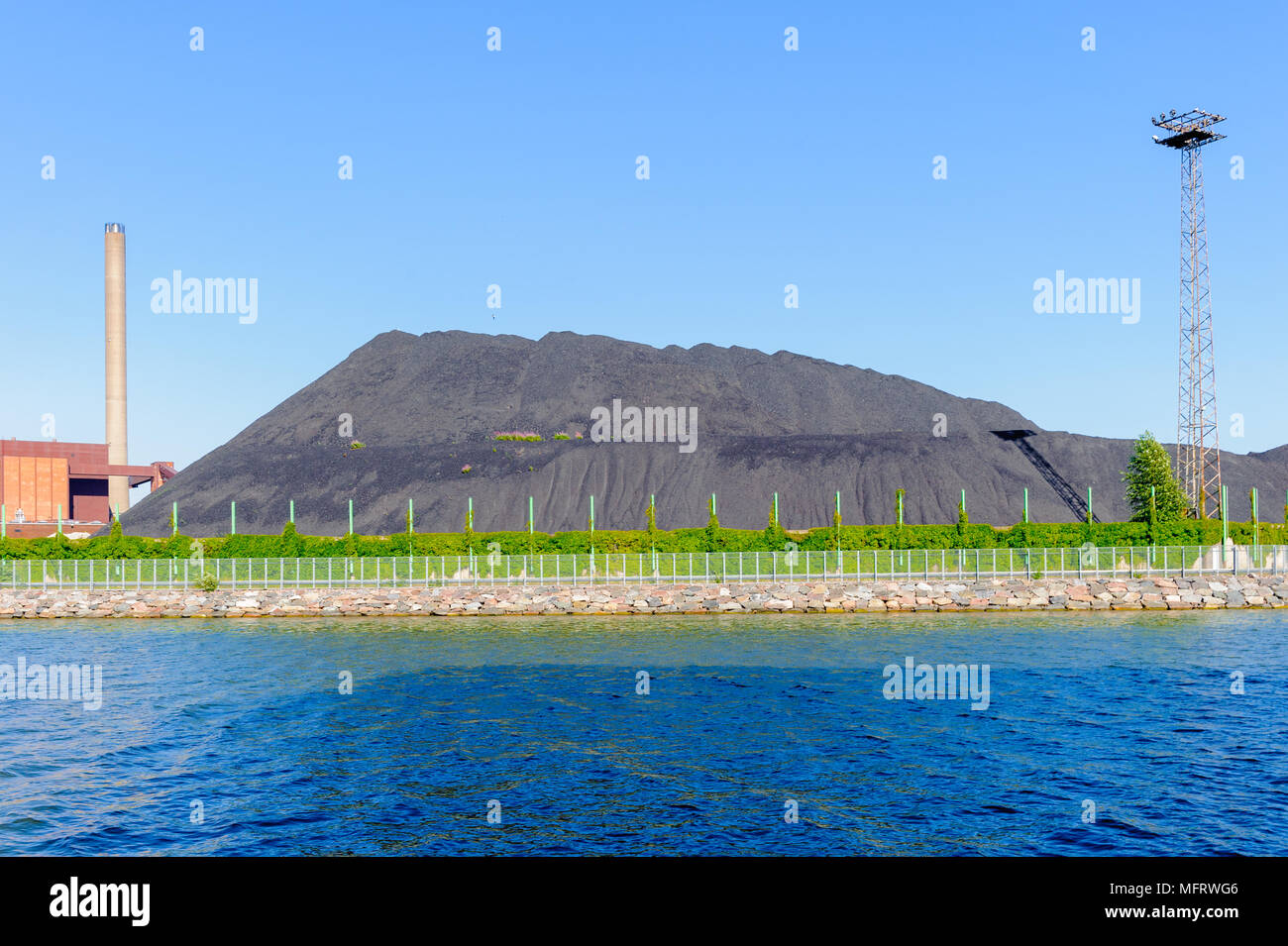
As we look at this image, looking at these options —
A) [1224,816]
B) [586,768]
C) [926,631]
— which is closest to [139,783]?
[586,768]

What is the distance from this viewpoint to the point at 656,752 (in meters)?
24.2

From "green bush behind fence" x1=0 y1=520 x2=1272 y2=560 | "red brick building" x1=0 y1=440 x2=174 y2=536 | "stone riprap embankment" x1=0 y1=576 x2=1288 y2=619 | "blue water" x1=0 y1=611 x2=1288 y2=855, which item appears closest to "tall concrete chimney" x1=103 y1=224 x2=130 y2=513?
"red brick building" x1=0 y1=440 x2=174 y2=536

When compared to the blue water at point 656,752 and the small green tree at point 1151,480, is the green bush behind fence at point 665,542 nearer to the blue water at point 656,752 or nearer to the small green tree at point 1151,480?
the small green tree at point 1151,480

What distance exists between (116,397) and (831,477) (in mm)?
99583

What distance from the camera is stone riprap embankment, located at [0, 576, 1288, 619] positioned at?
56.9 m

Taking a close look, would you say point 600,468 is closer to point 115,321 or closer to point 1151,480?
point 1151,480

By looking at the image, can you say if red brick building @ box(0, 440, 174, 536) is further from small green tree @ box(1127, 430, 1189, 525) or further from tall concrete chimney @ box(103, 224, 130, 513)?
small green tree @ box(1127, 430, 1189, 525)

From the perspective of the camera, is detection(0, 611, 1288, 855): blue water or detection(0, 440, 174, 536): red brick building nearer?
detection(0, 611, 1288, 855): blue water

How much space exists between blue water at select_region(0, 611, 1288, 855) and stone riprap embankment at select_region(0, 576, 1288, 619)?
13.4m

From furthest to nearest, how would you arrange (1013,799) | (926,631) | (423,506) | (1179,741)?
(423,506) < (926,631) < (1179,741) < (1013,799)

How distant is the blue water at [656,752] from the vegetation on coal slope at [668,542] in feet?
83.3

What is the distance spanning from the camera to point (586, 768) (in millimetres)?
22656

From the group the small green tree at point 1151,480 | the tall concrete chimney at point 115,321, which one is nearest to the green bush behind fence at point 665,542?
the small green tree at point 1151,480
